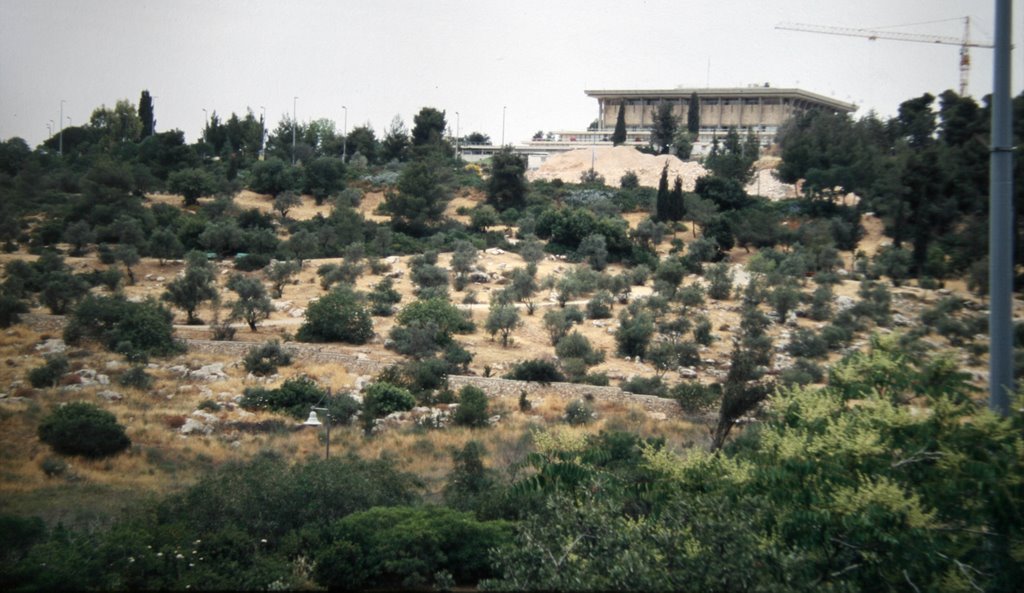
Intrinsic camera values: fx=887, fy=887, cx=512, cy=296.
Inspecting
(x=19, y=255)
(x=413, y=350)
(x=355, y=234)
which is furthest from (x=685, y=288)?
(x=19, y=255)

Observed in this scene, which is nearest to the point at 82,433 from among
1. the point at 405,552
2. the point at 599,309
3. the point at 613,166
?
the point at 405,552

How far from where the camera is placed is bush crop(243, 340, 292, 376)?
23703 millimetres

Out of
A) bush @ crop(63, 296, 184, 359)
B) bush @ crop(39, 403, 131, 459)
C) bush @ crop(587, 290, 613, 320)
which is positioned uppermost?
bush @ crop(587, 290, 613, 320)

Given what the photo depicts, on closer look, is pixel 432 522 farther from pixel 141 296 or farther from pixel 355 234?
pixel 355 234

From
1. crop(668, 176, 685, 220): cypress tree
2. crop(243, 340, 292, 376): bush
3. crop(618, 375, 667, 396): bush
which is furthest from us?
crop(668, 176, 685, 220): cypress tree

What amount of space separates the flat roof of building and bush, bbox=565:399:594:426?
8371cm

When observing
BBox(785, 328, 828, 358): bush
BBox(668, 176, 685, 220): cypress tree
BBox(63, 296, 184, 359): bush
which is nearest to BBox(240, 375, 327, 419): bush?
BBox(63, 296, 184, 359): bush

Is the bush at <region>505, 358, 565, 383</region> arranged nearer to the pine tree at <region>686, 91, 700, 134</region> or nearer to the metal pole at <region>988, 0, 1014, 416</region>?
the metal pole at <region>988, 0, 1014, 416</region>

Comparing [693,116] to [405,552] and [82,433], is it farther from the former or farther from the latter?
[405,552]

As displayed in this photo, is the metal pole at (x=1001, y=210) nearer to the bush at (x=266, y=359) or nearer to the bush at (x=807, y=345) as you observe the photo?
the bush at (x=807, y=345)

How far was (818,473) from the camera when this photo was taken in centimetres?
705

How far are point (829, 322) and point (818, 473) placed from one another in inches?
938

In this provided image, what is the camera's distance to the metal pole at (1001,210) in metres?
5.83

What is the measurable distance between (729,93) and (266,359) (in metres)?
85.3
